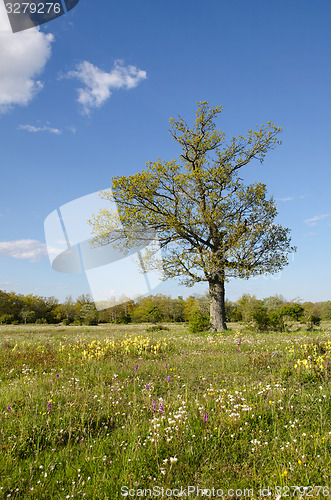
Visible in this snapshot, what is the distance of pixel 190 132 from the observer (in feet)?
67.3

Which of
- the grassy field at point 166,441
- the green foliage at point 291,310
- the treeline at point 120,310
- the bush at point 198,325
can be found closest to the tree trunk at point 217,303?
the bush at point 198,325

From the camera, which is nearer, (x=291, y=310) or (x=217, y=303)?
(x=217, y=303)

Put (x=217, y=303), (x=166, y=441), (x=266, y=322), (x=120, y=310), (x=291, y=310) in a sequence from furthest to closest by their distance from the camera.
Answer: (x=120, y=310), (x=291, y=310), (x=266, y=322), (x=217, y=303), (x=166, y=441)

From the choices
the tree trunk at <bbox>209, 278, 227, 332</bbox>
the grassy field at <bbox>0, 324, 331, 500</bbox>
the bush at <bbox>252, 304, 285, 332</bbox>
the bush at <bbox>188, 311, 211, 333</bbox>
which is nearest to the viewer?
the grassy field at <bbox>0, 324, 331, 500</bbox>

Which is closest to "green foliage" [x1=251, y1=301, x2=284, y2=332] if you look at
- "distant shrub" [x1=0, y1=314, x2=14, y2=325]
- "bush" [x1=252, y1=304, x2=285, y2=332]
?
"bush" [x1=252, y1=304, x2=285, y2=332]

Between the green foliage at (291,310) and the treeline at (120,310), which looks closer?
the green foliage at (291,310)

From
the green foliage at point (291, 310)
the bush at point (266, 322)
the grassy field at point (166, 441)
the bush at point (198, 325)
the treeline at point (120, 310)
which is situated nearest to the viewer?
the grassy field at point (166, 441)

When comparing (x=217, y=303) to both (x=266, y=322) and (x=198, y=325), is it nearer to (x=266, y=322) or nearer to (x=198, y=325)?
(x=198, y=325)

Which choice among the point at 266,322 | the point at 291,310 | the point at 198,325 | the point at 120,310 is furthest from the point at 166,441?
the point at 120,310

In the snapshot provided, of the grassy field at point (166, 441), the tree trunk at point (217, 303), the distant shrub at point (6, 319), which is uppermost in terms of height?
the tree trunk at point (217, 303)

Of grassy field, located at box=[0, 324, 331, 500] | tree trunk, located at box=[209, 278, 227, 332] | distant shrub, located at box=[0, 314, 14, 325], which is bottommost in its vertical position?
distant shrub, located at box=[0, 314, 14, 325]

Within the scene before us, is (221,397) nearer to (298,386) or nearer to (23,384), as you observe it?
(298,386)

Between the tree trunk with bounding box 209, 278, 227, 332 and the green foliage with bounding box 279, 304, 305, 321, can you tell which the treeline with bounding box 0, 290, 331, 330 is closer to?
the green foliage with bounding box 279, 304, 305, 321

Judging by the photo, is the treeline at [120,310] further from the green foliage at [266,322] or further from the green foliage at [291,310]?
the green foliage at [266,322]
